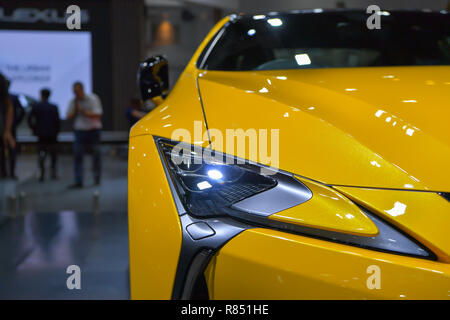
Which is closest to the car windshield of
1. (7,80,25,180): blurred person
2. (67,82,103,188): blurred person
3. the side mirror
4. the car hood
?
the side mirror

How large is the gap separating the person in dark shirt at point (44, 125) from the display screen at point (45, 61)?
5431 millimetres

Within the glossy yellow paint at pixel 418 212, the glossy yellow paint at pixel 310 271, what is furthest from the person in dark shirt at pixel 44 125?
the glossy yellow paint at pixel 418 212

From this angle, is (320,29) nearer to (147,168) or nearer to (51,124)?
(147,168)

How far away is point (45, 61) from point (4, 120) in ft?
28.9

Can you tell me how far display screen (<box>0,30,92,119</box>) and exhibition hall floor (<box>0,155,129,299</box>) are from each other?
288 inches

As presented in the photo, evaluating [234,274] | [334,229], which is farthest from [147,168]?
[334,229]

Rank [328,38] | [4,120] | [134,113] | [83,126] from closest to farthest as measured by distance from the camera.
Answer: [328,38] → [4,120] → [83,126] → [134,113]

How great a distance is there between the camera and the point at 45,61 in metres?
13.0

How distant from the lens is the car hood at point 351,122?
107 centimetres

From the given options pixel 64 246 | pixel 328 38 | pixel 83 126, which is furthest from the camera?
pixel 83 126

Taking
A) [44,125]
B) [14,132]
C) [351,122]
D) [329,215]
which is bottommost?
[44,125]

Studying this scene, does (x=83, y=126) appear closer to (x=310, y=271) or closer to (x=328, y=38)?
(x=328, y=38)

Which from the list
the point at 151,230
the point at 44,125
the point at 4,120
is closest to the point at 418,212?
the point at 151,230

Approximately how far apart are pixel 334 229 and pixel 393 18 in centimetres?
181
